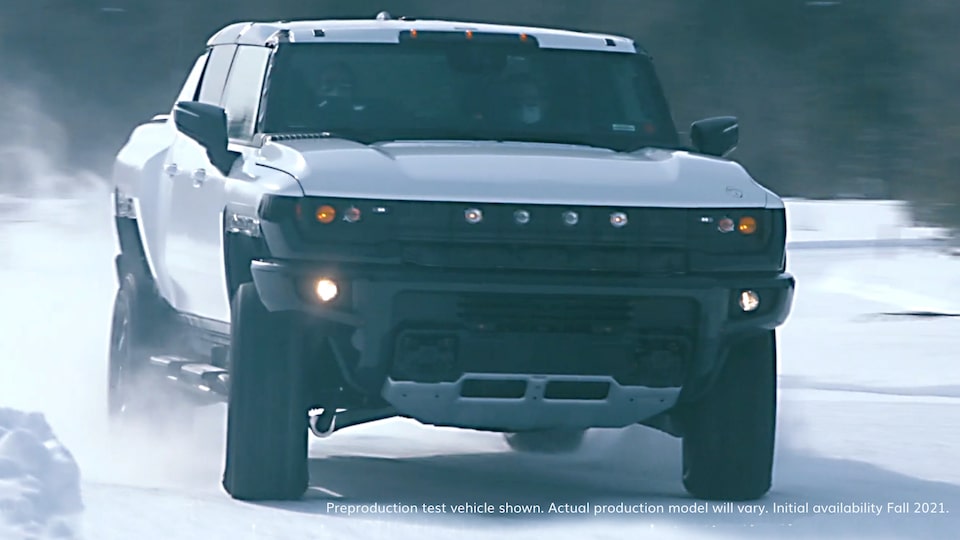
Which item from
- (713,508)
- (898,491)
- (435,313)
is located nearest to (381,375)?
(435,313)

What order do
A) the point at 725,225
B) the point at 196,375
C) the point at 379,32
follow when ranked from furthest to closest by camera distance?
the point at 379,32 → the point at 196,375 → the point at 725,225

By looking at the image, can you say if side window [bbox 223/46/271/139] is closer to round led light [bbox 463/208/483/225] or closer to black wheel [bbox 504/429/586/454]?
round led light [bbox 463/208/483/225]

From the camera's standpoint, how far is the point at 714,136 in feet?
25.0

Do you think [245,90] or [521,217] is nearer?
[521,217]

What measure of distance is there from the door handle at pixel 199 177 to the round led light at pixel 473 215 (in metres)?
1.61

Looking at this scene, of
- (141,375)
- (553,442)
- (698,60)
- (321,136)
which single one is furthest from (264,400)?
(698,60)

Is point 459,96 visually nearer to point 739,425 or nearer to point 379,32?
point 379,32

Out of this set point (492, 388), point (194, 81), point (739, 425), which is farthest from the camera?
point (194, 81)

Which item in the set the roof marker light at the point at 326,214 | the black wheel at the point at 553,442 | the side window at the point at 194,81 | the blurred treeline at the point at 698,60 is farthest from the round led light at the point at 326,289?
the blurred treeline at the point at 698,60

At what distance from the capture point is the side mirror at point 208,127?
273 inches

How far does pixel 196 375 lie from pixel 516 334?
1.73 m

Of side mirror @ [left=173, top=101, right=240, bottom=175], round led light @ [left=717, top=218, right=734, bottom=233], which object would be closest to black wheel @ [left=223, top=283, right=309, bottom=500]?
side mirror @ [left=173, top=101, right=240, bottom=175]

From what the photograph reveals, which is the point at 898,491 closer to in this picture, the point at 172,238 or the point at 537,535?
the point at 537,535

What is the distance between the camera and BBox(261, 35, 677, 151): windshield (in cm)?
710
